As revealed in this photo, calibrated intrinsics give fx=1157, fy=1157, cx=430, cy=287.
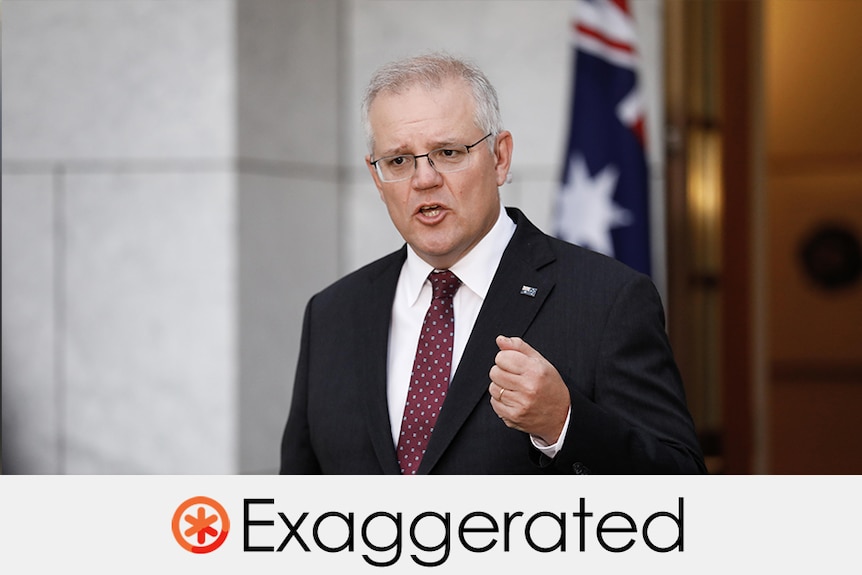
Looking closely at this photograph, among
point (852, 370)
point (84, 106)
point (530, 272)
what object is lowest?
point (852, 370)

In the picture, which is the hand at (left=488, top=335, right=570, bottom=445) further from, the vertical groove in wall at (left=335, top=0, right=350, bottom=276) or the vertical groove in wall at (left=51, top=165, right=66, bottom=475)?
the vertical groove in wall at (left=51, top=165, right=66, bottom=475)

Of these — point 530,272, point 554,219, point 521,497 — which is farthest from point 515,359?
point 554,219

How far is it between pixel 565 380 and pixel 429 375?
0.30 meters

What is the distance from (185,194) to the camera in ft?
14.9

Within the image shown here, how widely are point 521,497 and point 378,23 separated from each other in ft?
11.1

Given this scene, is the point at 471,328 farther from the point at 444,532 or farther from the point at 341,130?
the point at 341,130

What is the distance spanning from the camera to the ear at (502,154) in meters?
2.29

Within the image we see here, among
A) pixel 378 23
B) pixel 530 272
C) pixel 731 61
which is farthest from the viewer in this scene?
pixel 731 61

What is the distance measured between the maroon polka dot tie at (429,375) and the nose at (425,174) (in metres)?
0.22

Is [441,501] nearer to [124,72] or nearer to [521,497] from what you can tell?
[521,497]

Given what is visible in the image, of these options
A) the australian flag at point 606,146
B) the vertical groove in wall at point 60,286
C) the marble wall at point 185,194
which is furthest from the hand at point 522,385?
the vertical groove in wall at point 60,286

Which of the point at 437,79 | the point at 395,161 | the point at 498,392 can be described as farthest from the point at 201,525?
the point at 437,79

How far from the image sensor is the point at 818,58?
7805mm

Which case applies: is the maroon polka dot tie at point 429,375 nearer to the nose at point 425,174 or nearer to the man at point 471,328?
the man at point 471,328
